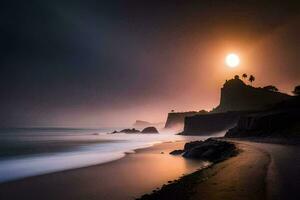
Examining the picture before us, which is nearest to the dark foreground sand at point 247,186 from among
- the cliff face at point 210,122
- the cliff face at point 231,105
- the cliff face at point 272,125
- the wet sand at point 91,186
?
the wet sand at point 91,186

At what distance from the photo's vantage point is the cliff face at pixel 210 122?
11746cm

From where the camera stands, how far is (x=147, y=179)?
21453 millimetres

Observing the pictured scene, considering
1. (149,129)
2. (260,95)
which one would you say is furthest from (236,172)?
(149,129)

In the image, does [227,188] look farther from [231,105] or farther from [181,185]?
[231,105]

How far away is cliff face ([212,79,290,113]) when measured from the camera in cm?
15921

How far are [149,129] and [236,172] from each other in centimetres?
17687

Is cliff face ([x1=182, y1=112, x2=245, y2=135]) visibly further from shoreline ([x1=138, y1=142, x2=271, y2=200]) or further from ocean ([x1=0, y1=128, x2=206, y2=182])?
shoreline ([x1=138, y1=142, x2=271, y2=200])

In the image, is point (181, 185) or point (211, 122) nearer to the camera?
point (181, 185)

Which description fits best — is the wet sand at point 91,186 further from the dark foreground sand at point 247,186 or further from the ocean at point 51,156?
the ocean at point 51,156

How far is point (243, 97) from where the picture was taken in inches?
6565

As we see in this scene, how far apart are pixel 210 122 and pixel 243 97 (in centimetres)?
4991

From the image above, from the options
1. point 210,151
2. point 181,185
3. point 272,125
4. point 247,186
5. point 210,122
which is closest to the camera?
point 247,186

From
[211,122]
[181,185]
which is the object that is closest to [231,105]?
[211,122]

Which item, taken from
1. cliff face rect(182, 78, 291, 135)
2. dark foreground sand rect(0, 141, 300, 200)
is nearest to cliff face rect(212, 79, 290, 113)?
cliff face rect(182, 78, 291, 135)
